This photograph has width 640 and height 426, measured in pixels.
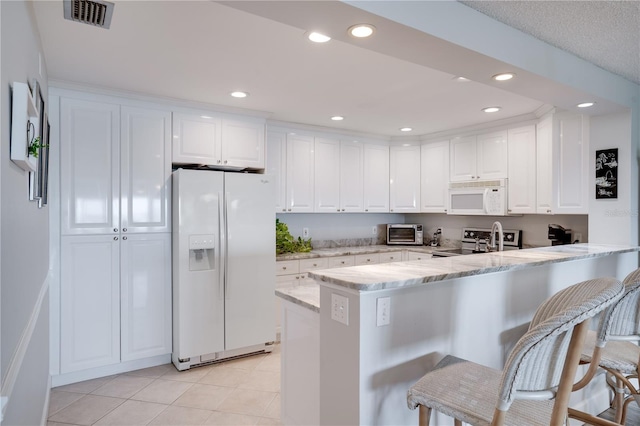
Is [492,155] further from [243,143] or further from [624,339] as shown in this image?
[624,339]

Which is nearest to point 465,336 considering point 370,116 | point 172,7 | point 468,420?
point 468,420

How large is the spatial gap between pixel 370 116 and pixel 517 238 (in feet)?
7.16

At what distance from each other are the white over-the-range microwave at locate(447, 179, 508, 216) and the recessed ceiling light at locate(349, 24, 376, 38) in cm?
313

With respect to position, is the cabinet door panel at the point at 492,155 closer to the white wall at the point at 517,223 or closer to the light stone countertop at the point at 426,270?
the white wall at the point at 517,223

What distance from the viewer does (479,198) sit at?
14.5 feet

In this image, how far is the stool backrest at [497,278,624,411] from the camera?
1137 mm

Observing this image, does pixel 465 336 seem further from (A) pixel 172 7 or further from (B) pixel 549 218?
(B) pixel 549 218

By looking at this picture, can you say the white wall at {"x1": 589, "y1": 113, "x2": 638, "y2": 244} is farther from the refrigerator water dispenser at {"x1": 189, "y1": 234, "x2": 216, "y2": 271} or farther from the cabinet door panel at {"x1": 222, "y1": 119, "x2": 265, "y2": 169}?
the refrigerator water dispenser at {"x1": 189, "y1": 234, "x2": 216, "y2": 271}

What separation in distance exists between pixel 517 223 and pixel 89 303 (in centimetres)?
441

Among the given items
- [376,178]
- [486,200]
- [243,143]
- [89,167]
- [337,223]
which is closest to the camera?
[89,167]

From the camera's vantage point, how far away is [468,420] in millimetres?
1288

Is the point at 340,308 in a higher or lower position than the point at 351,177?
lower

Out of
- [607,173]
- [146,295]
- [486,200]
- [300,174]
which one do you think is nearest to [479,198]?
[486,200]

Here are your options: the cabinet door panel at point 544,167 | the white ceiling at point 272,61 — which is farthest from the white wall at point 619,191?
the white ceiling at point 272,61
